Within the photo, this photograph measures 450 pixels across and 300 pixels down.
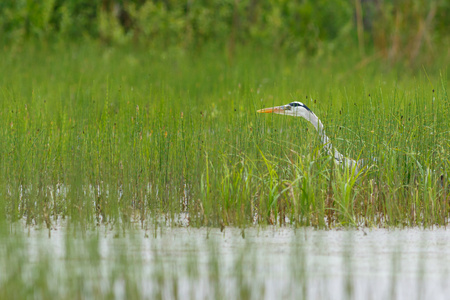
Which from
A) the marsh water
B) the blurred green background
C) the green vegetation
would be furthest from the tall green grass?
the blurred green background

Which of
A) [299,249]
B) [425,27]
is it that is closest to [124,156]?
[299,249]

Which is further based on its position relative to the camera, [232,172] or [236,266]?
[232,172]

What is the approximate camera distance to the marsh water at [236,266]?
3357 mm

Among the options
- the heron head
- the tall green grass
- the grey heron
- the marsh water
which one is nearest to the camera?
the marsh water

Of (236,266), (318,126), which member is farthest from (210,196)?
(236,266)

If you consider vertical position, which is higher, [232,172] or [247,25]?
[247,25]

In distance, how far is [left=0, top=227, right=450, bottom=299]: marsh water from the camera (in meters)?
3.36

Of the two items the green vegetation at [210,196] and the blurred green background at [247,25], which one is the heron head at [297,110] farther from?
the blurred green background at [247,25]

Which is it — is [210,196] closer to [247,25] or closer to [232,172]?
[232,172]

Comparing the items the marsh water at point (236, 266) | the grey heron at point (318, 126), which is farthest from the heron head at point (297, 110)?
the marsh water at point (236, 266)

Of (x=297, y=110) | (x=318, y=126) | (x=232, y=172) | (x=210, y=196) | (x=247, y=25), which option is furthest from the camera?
(x=247, y=25)

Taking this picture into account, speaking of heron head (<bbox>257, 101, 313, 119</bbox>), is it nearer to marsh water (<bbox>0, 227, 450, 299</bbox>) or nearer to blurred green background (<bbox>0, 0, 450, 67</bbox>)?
marsh water (<bbox>0, 227, 450, 299</bbox>)

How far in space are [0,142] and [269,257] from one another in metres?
2.38

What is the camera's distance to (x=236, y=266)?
342 centimetres
